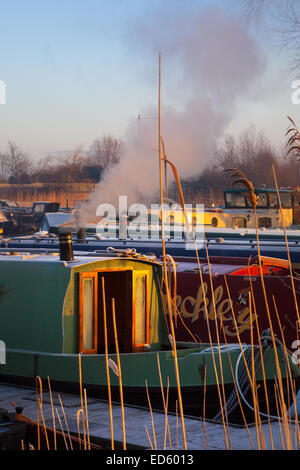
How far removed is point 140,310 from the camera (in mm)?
10047

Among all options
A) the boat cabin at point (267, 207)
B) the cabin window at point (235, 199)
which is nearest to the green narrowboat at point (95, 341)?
the boat cabin at point (267, 207)

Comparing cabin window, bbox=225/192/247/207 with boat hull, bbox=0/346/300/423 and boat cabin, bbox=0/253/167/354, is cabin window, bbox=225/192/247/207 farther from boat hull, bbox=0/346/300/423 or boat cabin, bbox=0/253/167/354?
boat hull, bbox=0/346/300/423

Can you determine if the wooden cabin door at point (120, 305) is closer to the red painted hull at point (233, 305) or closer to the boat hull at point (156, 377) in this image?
the boat hull at point (156, 377)

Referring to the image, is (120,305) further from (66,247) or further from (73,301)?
(66,247)

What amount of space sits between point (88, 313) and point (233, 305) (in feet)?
10.9

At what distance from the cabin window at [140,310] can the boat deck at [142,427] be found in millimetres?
1550

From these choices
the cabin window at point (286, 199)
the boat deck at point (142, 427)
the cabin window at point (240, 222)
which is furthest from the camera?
the cabin window at point (286, 199)

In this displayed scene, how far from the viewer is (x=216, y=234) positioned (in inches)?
856

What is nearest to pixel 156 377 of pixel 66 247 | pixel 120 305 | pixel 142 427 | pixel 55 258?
pixel 120 305

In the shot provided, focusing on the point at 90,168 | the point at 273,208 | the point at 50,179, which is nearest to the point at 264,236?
the point at 273,208

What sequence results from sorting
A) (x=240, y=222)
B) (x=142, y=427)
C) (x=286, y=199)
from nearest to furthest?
(x=142, y=427), (x=240, y=222), (x=286, y=199)

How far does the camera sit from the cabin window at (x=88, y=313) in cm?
935
